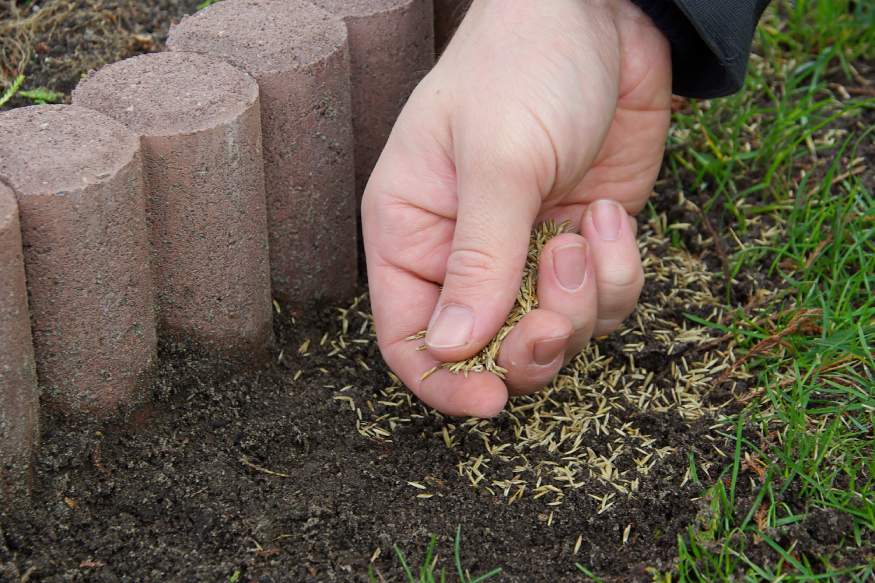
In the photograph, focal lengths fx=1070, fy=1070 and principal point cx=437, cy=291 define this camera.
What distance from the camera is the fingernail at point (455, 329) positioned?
230cm

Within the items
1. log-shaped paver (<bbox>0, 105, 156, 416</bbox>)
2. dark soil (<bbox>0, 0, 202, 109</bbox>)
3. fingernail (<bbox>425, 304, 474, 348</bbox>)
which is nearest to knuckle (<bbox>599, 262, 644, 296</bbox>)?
fingernail (<bbox>425, 304, 474, 348</bbox>)

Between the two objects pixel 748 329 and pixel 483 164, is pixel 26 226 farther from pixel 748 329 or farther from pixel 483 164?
pixel 748 329

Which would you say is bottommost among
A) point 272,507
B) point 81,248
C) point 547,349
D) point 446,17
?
point 272,507

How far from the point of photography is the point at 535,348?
2.33m

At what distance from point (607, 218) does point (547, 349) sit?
42 centimetres

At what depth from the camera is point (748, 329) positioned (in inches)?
114

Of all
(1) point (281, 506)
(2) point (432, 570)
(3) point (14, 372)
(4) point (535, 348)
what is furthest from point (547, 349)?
(3) point (14, 372)

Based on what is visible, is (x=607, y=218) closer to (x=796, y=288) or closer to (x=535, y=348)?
(x=535, y=348)

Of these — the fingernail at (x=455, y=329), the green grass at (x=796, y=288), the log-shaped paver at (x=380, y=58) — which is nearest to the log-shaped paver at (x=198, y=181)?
the log-shaped paver at (x=380, y=58)

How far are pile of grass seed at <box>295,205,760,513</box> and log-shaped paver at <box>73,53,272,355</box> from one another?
1.09 feet

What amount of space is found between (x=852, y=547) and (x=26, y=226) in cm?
183

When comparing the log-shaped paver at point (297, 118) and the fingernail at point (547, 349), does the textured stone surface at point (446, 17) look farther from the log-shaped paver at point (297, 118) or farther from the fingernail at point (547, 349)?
the fingernail at point (547, 349)

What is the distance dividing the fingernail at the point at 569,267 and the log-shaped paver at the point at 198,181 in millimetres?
724

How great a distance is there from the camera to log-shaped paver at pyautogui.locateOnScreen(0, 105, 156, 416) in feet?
7.03
